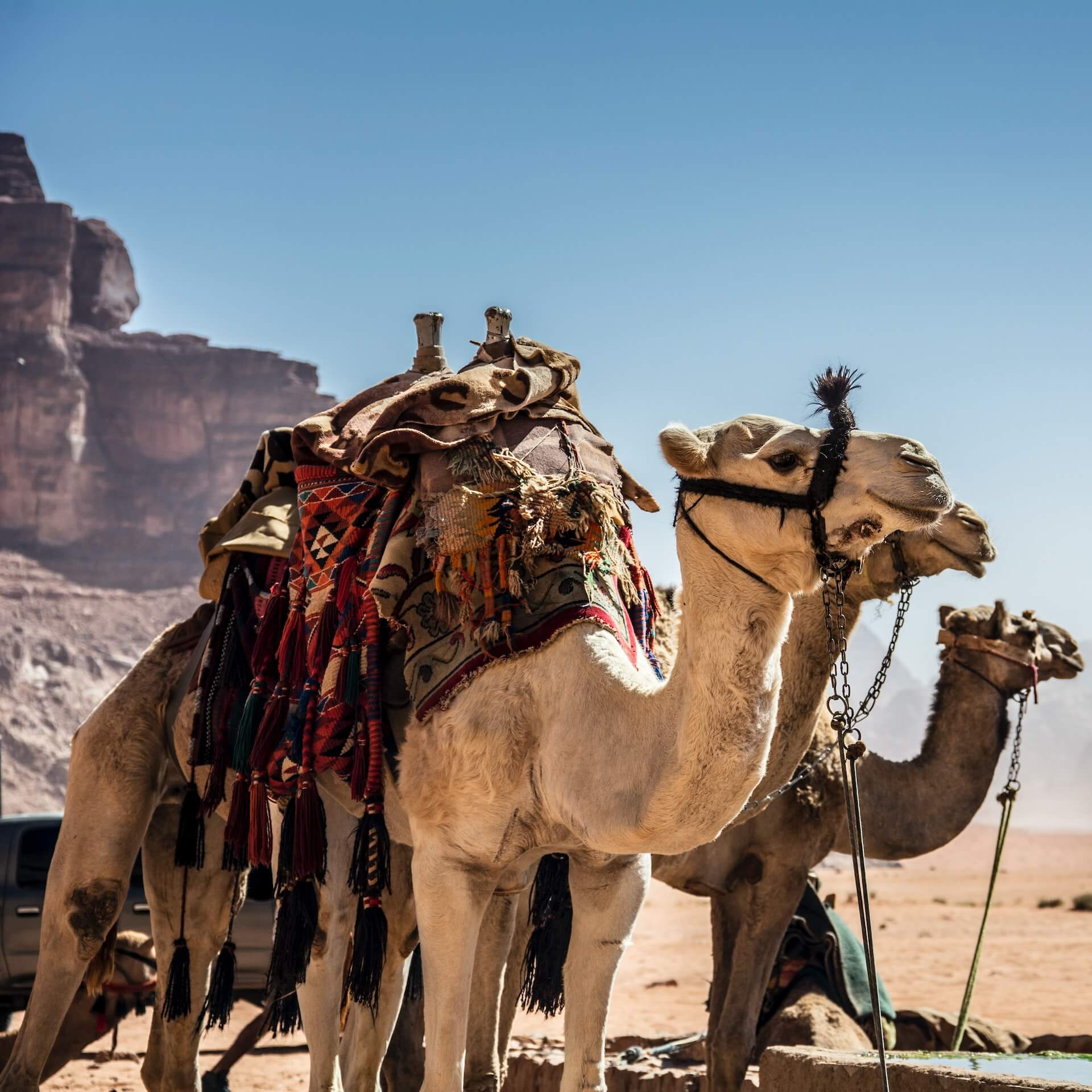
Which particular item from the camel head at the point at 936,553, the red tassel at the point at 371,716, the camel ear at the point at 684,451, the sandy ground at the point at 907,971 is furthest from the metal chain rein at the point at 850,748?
the sandy ground at the point at 907,971

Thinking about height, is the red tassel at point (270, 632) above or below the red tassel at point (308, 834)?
above

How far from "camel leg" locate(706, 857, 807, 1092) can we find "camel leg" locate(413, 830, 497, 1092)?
8.98ft

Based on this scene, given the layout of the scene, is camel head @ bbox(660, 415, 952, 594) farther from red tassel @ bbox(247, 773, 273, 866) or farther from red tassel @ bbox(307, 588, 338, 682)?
red tassel @ bbox(247, 773, 273, 866)

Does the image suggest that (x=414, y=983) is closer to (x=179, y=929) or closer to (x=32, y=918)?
(x=179, y=929)

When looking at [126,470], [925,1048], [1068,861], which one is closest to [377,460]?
[925,1048]

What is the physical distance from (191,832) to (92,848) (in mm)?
453

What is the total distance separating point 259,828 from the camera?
5941mm

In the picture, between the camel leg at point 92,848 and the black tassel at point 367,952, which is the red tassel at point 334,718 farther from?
the camel leg at point 92,848

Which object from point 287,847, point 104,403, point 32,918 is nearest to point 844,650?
point 287,847

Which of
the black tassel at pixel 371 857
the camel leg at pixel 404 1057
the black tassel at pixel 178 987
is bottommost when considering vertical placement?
the camel leg at pixel 404 1057

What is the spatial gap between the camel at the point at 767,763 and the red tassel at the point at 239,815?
20.4 inches

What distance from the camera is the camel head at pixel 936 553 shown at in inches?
266

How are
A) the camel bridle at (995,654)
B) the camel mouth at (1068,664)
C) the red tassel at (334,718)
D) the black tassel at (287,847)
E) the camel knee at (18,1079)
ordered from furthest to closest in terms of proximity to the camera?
the camel mouth at (1068,664), the camel bridle at (995,654), the camel knee at (18,1079), the black tassel at (287,847), the red tassel at (334,718)

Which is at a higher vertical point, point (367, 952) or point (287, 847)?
point (287, 847)
